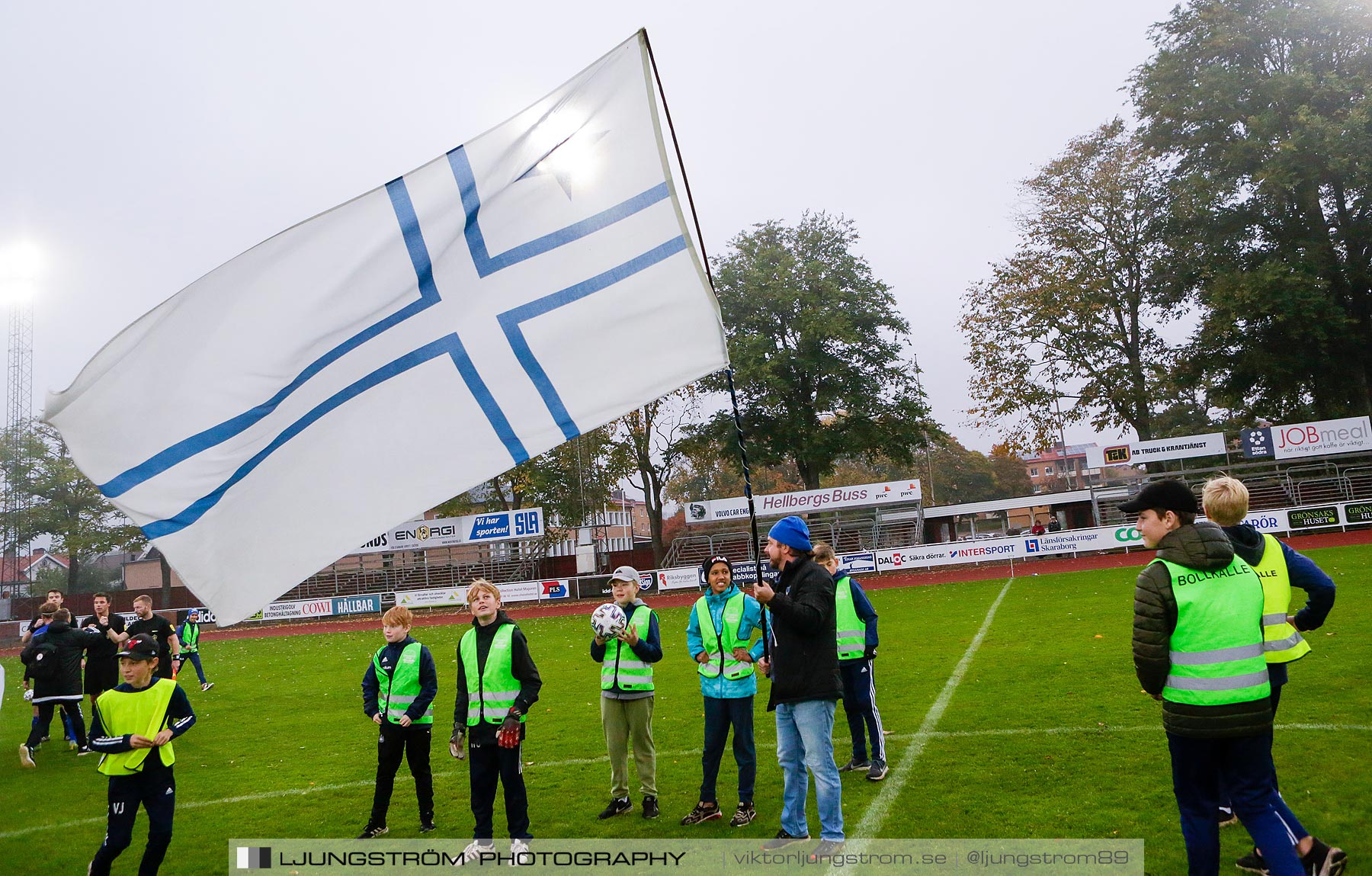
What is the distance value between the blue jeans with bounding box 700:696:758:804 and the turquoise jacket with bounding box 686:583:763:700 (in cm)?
7

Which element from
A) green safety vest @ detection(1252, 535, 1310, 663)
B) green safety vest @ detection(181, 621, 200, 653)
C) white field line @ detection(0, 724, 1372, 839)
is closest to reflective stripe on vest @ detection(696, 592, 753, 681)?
white field line @ detection(0, 724, 1372, 839)

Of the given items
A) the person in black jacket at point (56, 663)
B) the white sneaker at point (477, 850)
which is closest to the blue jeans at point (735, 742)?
the white sneaker at point (477, 850)

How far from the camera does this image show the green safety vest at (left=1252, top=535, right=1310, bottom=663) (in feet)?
15.9

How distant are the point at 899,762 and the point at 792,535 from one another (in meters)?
3.41

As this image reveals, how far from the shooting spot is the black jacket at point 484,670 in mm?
5992

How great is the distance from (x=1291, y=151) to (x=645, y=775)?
3756cm

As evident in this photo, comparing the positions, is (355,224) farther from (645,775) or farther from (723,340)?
(645,775)

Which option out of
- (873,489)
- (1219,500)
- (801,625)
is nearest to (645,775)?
(801,625)

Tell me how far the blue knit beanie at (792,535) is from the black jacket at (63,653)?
9843 millimetres

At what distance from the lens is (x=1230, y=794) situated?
13.3ft

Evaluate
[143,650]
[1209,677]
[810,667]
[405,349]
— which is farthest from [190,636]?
[1209,677]

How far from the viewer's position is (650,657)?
6.82 meters

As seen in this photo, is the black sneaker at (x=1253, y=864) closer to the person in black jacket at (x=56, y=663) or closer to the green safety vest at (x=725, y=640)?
the green safety vest at (x=725, y=640)

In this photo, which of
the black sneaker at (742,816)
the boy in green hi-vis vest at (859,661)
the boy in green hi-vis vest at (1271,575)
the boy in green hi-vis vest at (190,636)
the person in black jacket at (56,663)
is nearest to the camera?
the boy in green hi-vis vest at (1271,575)
